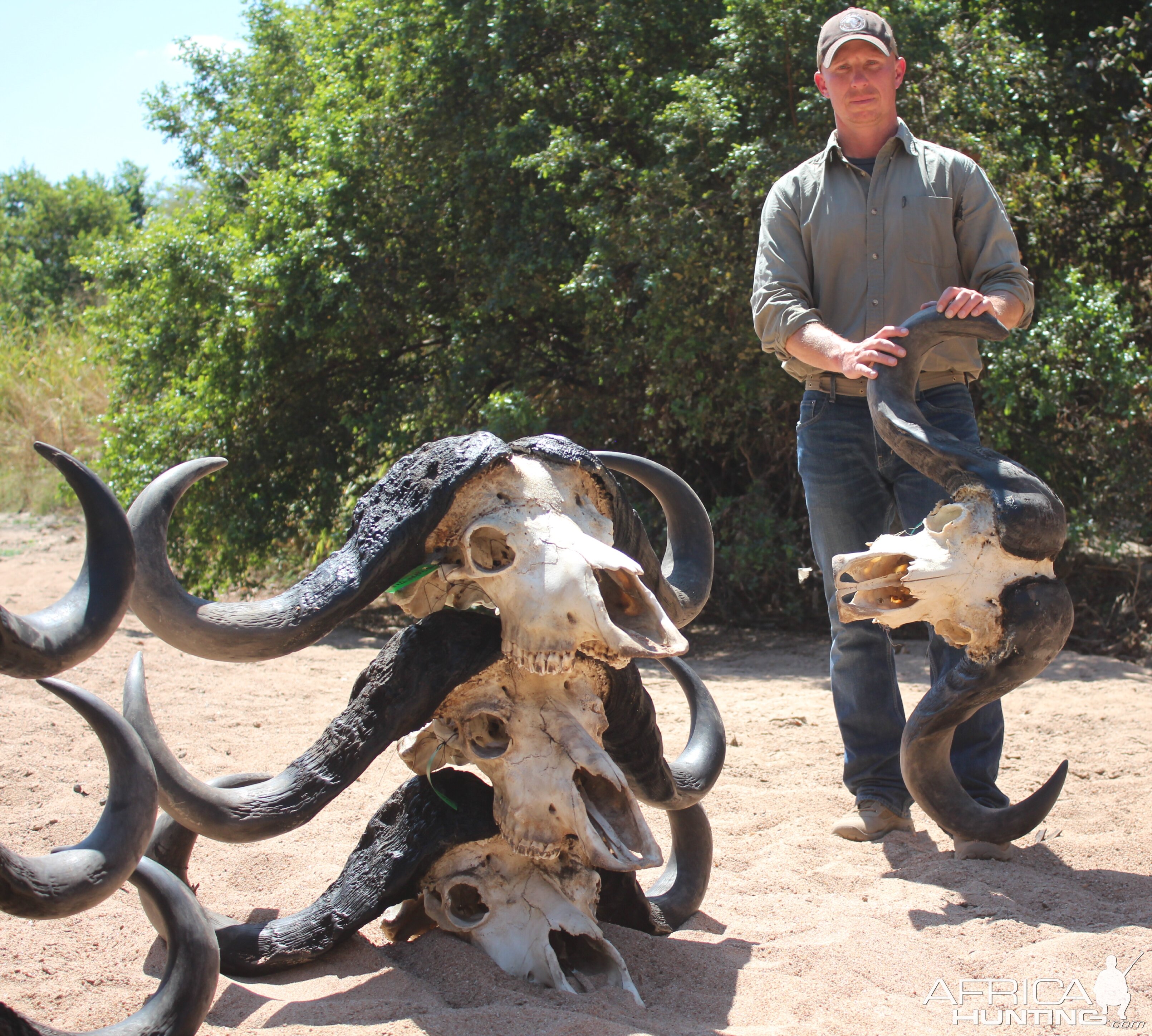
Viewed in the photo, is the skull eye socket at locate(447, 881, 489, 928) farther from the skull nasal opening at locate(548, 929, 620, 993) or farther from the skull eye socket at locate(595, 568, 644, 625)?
the skull eye socket at locate(595, 568, 644, 625)

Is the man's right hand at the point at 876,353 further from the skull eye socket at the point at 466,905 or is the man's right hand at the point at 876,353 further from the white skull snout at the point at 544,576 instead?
the skull eye socket at the point at 466,905

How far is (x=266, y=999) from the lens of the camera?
248 cm

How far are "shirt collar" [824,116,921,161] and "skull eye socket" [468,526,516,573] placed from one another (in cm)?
Answer: 216

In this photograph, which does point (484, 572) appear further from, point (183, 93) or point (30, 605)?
point (183, 93)

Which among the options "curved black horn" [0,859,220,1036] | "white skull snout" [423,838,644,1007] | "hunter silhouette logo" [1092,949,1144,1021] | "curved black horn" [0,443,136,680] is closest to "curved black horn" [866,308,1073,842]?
"hunter silhouette logo" [1092,949,1144,1021]

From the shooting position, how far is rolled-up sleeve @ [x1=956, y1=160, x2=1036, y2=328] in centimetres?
373

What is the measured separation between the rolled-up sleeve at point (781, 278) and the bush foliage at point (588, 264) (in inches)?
131

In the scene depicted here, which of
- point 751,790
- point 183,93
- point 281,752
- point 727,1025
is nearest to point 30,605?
point 281,752

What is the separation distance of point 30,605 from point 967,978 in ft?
23.2

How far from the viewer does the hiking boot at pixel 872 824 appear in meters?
3.94

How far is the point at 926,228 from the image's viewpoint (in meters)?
3.85

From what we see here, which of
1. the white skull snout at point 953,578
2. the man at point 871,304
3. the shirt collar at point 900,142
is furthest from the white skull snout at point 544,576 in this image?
the shirt collar at point 900,142

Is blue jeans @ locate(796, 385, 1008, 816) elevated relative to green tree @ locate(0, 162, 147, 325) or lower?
lower

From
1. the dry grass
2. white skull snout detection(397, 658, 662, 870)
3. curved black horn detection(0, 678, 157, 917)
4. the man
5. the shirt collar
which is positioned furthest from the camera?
the dry grass
